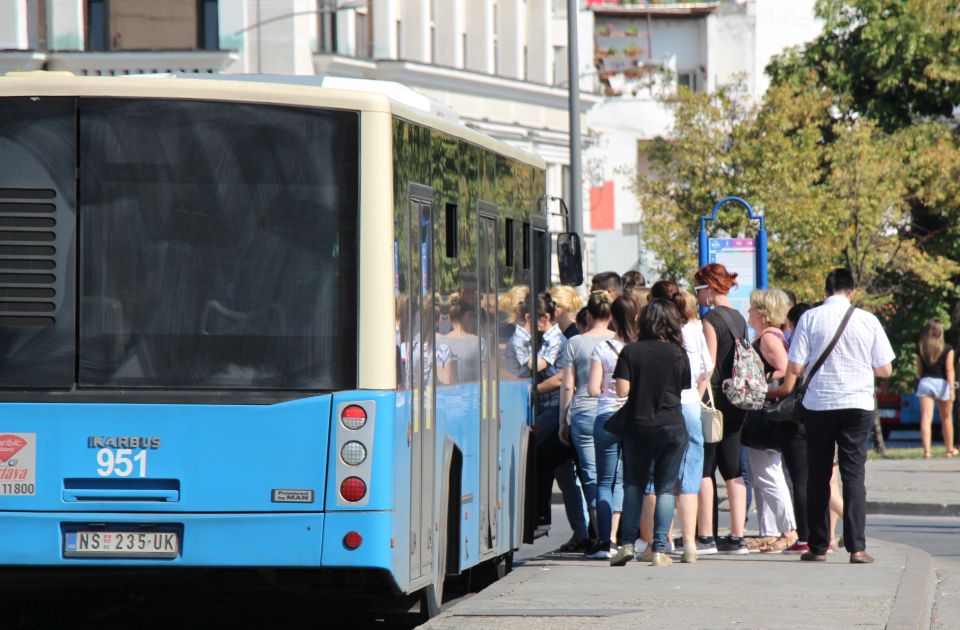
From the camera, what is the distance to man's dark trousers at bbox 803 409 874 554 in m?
Answer: 12.4

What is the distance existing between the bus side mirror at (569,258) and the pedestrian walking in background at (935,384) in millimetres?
13554

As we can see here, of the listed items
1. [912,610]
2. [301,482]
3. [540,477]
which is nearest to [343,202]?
[301,482]

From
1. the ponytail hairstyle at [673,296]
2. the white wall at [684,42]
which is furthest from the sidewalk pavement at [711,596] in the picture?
the white wall at [684,42]

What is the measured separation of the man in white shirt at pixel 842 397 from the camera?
40.8ft

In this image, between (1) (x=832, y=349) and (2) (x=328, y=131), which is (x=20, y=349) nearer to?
(2) (x=328, y=131)

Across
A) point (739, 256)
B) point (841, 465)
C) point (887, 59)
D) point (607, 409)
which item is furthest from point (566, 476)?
point (887, 59)

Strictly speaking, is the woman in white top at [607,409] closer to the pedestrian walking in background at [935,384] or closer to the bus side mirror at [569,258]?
the bus side mirror at [569,258]

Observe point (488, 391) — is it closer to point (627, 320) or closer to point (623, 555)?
point (623, 555)

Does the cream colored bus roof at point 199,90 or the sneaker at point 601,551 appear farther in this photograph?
the sneaker at point 601,551

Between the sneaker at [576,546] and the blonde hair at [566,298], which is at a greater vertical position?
the blonde hair at [566,298]

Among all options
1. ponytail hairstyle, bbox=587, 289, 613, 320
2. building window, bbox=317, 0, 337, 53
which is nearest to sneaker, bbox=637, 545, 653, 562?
ponytail hairstyle, bbox=587, 289, 613, 320

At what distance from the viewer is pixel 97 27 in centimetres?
4166

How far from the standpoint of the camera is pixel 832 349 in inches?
491

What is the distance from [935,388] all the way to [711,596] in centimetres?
1720
